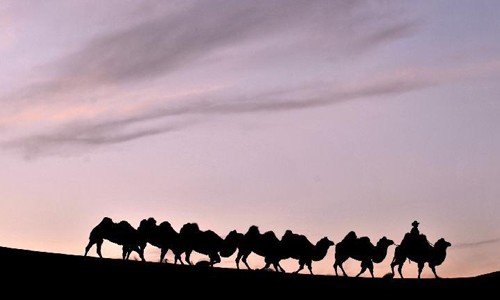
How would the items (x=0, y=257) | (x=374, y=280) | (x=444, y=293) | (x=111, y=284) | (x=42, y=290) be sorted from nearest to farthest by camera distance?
(x=42, y=290) → (x=111, y=284) → (x=0, y=257) → (x=444, y=293) → (x=374, y=280)

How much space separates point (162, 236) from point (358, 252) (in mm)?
8280

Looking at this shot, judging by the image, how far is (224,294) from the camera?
32.6 metres

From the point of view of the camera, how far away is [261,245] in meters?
43.8

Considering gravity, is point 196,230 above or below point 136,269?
above

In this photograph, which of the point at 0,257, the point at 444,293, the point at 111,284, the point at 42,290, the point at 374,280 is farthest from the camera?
the point at 374,280

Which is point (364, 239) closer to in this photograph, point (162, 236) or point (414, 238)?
point (414, 238)

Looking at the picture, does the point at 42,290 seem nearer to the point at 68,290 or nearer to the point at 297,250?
the point at 68,290

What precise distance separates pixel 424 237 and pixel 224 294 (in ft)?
49.5

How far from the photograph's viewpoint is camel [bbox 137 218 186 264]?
4166 cm

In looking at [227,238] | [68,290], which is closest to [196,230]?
[227,238]

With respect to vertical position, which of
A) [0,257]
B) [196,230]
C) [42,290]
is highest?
[196,230]

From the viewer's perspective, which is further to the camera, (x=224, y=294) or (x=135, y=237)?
(x=135, y=237)

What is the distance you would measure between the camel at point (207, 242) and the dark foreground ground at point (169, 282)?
352 cm

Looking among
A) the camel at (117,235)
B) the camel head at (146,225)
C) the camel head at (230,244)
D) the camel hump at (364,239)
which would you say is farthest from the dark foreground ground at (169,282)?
the camel head at (230,244)
